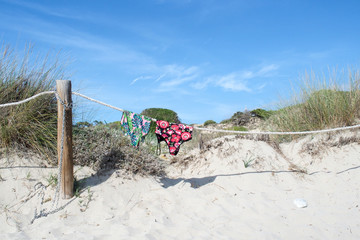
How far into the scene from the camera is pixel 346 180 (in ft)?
18.4

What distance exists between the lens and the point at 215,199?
475cm

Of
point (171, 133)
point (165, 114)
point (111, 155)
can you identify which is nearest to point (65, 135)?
point (111, 155)

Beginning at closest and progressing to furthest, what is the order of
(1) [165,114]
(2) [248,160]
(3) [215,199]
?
1. (3) [215,199]
2. (2) [248,160]
3. (1) [165,114]

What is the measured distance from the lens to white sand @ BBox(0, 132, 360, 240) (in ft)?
12.6

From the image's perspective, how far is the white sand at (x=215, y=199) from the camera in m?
3.85

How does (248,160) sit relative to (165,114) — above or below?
below

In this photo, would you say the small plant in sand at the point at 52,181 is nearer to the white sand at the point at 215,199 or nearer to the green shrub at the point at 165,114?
the white sand at the point at 215,199

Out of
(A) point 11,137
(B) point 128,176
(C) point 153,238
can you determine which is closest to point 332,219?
(C) point 153,238

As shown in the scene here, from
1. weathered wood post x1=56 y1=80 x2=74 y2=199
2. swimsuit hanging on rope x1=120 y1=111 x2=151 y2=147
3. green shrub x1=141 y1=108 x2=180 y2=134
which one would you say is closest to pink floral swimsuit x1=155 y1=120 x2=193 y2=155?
swimsuit hanging on rope x1=120 y1=111 x2=151 y2=147

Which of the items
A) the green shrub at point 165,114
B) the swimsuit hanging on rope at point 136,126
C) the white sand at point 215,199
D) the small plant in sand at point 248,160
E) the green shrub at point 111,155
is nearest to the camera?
the white sand at point 215,199

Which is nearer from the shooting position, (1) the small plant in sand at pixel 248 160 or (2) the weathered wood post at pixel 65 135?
(2) the weathered wood post at pixel 65 135

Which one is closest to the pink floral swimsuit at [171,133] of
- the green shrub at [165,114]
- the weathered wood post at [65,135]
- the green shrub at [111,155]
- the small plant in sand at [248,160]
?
the green shrub at [111,155]

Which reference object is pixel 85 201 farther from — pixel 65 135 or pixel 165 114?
pixel 165 114

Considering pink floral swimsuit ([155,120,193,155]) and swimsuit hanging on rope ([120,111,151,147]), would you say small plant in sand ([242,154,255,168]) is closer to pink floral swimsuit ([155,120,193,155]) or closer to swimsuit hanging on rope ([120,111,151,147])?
pink floral swimsuit ([155,120,193,155])
